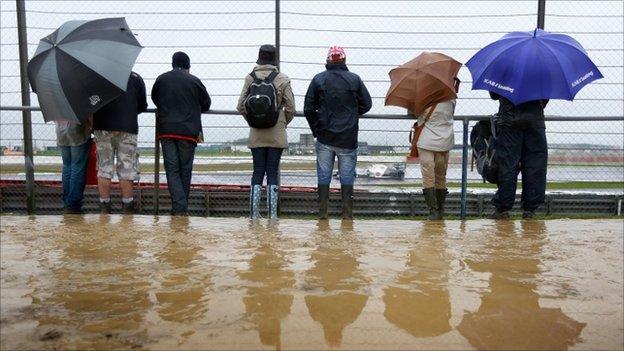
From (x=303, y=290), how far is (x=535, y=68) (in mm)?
3577

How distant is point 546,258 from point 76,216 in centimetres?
373

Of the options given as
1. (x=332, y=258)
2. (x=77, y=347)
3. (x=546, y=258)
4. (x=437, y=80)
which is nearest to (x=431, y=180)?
(x=437, y=80)

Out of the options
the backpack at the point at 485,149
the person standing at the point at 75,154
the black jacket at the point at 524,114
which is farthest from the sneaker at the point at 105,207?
the black jacket at the point at 524,114

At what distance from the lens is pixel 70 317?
2.26 metres

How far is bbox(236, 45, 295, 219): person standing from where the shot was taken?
5469mm

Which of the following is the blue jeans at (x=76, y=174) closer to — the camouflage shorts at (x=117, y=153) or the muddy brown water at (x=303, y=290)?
the camouflage shorts at (x=117, y=153)

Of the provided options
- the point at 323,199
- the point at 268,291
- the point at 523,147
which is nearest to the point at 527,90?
the point at 523,147

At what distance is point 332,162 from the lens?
5660 millimetres

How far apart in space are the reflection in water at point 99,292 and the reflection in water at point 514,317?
117 centimetres

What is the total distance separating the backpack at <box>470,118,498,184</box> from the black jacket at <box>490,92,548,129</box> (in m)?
0.30

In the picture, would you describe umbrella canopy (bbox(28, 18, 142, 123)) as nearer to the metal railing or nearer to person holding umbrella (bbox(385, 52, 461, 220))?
the metal railing

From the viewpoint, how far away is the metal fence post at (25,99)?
691 centimetres

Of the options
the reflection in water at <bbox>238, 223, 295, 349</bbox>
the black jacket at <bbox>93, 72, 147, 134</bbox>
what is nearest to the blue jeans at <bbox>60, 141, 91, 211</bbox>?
the black jacket at <bbox>93, 72, 147, 134</bbox>

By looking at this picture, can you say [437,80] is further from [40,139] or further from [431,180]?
[40,139]
